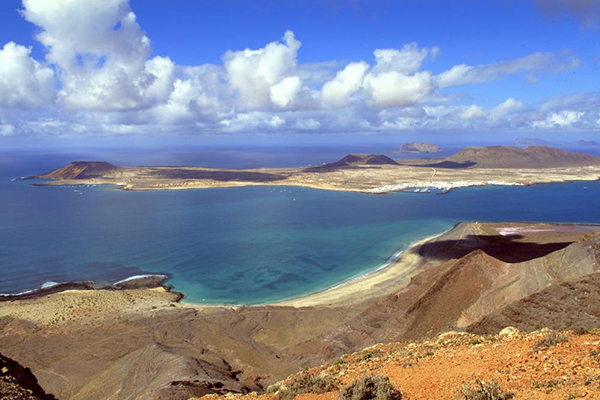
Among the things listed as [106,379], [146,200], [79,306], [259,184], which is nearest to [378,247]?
[79,306]

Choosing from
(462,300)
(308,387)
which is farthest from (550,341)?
(462,300)

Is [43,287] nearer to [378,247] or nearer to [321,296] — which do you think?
[321,296]

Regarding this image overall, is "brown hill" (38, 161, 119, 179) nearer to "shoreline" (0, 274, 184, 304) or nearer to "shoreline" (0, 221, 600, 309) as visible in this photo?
"shoreline" (0, 274, 184, 304)

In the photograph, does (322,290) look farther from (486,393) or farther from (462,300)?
(486,393)

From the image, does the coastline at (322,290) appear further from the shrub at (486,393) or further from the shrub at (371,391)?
the shrub at (486,393)

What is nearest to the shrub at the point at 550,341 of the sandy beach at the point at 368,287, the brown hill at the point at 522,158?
the sandy beach at the point at 368,287
